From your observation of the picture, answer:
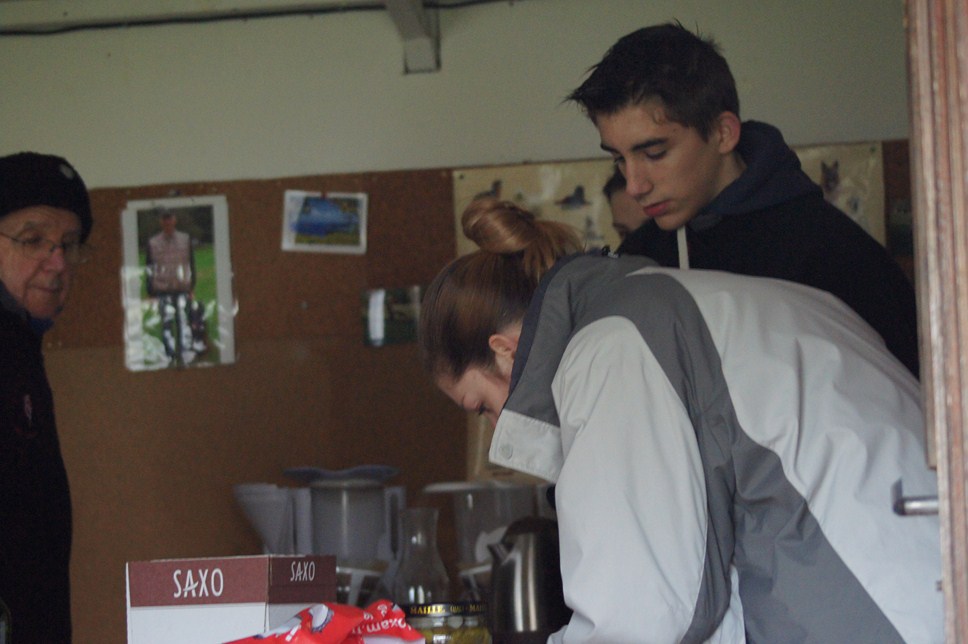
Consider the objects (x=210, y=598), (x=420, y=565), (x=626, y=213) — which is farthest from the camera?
(x=626, y=213)

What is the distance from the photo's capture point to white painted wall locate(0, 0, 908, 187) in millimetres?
2904

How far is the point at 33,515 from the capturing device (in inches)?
81.0

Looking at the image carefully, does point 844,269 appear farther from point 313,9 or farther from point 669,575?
point 313,9

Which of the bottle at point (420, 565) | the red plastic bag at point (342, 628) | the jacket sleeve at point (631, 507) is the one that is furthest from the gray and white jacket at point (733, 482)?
the bottle at point (420, 565)

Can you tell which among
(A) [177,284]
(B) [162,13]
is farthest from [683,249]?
(B) [162,13]

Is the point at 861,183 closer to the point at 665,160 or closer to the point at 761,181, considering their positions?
the point at 761,181

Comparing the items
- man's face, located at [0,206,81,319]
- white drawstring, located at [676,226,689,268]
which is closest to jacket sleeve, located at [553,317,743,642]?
white drawstring, located at [676,226,689,268]

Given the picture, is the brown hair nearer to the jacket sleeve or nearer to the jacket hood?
the jacket sleeve

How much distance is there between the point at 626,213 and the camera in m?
2.56

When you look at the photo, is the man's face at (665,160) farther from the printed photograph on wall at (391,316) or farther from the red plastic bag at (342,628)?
the printed photograph on wall at (391,316)

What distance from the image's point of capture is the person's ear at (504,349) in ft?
4.48

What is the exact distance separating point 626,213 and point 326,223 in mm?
856

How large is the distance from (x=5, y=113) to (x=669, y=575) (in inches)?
106

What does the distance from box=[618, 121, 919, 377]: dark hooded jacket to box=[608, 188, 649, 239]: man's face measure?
0.60 meters
